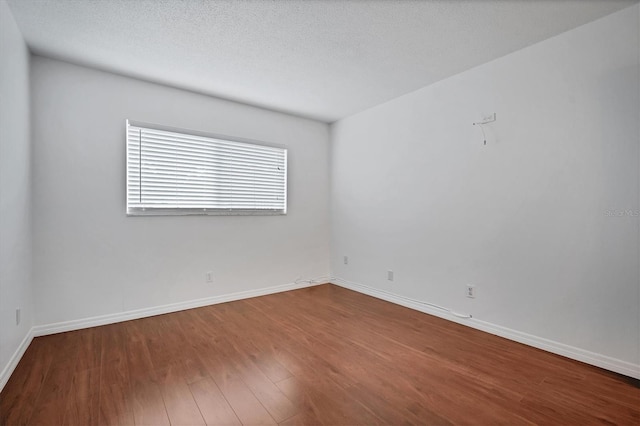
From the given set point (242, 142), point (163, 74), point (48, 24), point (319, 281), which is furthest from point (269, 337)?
point (48, 24)

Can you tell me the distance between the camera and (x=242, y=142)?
395cm

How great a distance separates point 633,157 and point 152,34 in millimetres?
3666

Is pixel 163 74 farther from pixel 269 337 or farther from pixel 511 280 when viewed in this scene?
pixel 511 280

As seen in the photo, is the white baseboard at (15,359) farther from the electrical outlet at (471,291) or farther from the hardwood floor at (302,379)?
the electrical outlet at (471,291)

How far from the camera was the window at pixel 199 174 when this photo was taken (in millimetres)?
3211

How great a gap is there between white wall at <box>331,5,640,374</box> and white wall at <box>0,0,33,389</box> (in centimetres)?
351

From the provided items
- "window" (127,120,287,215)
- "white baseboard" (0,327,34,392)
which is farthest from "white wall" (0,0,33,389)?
"window" (127,120,287,215)

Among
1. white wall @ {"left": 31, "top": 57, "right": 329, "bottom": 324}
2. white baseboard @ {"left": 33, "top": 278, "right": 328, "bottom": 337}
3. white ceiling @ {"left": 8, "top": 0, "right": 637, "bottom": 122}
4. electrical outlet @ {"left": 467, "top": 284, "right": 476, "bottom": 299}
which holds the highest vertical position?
white ceiling @ {"left": 8, "top": 0, "right": 637, "bottom": 122}

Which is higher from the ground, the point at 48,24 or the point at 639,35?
the point at 48,24

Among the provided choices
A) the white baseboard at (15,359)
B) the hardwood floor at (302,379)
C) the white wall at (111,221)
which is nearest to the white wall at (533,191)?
the hardwood floor at (302,379)

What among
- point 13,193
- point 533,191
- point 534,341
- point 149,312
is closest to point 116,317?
point 149,312

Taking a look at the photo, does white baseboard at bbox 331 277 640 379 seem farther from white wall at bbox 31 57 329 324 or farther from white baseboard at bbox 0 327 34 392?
white baseboard at bbox 0 327 34 392

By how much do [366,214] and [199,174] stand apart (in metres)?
2.22

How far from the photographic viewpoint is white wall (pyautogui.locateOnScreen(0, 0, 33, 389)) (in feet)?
6.48
